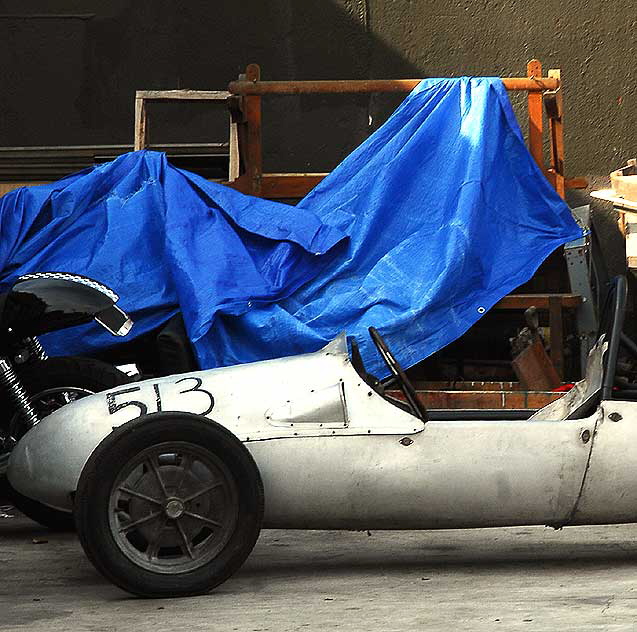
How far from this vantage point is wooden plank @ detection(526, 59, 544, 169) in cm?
852

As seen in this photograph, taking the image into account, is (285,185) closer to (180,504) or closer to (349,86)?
(349,86)

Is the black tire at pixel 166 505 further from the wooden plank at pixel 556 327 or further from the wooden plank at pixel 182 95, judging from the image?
the wooden plank at pixel 182 95

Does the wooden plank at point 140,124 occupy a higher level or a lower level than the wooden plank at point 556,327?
higher

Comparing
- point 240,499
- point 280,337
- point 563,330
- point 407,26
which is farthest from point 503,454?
point 407,26

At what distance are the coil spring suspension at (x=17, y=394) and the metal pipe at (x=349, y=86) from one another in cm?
285

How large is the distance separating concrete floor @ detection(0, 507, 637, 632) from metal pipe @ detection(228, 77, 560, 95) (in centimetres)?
293

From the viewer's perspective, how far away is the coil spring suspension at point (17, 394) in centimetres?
632

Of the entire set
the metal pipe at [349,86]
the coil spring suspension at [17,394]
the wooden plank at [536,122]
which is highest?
the metal pipe at [349,86]

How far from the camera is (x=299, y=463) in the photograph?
520 cm

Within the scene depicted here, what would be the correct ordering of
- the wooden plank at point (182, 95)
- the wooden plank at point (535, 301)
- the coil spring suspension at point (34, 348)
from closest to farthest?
the coil spring suspension at point (34, 348) → the wooden plank at point (535, 301) → the wooden plank at point (182, 95)

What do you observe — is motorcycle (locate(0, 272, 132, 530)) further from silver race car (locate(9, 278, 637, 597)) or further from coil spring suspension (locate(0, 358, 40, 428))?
silver race car (locate(9, 278, 637, 597))

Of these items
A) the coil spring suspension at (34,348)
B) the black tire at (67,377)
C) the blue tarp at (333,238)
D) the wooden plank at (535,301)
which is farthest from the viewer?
the wooden plank at (535,301)

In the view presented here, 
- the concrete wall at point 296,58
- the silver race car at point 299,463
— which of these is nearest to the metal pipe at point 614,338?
the silver race car at point 299,463

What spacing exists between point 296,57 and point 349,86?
1.74m
